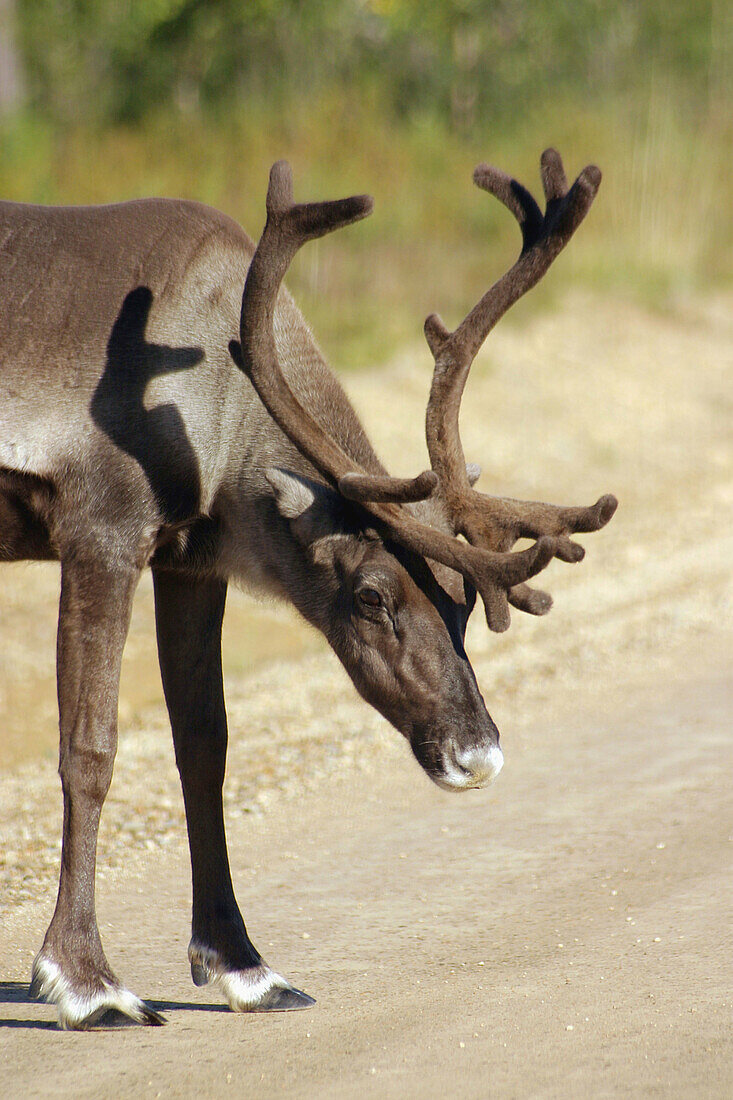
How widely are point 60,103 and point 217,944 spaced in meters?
17.4

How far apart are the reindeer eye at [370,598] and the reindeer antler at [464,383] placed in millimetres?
339

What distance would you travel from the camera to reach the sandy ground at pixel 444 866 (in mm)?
3705

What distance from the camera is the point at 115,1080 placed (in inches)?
141

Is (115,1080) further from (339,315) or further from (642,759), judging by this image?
(339,315)

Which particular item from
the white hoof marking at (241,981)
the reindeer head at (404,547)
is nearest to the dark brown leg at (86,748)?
the white hoof marking at (241,981)

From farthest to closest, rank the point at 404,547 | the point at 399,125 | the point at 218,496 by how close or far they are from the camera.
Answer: the point at 399,125
the point at 218,496
the point at 404,547

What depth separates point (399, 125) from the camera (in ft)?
59.5

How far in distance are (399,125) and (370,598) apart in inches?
600

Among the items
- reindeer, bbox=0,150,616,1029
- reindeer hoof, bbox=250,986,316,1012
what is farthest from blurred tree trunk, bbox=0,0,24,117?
reindeer hoof, bbox=250,986,316,1012

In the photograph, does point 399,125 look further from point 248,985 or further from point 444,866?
point 248,985

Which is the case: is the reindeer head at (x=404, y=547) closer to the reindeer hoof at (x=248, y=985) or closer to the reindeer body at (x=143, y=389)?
the reindeer body at (x=143, y=389)

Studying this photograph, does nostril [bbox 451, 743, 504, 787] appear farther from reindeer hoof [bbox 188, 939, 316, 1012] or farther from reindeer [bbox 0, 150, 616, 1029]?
reindeer hoof [bbox 188, 939, 316, 1012]

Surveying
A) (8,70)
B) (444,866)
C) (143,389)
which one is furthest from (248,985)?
(8,70)

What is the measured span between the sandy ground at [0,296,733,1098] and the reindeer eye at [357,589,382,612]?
120 centimetres
